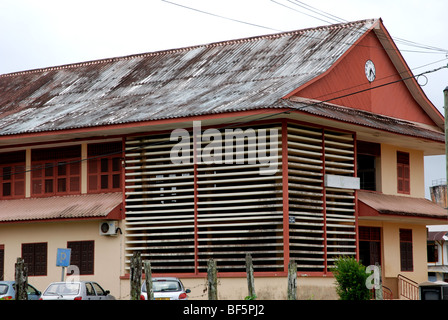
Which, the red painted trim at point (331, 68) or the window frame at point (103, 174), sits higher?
the red painted trim at point (331, 68)

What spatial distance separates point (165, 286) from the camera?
25.8 m

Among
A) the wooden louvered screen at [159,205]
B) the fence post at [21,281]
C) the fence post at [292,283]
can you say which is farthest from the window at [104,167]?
the fence post at [292,283]

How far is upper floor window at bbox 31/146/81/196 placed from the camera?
34125mm

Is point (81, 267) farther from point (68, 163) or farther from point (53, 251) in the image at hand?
point (68, 163)

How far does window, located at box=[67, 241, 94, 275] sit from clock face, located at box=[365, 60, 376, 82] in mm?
12538

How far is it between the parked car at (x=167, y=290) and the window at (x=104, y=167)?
7.66 m

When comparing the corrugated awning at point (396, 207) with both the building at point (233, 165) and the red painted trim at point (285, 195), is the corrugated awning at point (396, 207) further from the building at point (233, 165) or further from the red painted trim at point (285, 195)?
the red painted trim at point (285, 195)

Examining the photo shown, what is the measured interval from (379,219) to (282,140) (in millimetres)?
7127

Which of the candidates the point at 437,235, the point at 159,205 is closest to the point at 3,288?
the point at 159,205

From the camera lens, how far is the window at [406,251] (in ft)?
120

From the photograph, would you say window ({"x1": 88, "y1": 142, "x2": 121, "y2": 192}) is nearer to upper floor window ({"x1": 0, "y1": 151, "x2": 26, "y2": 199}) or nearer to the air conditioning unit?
the air conditioning unit

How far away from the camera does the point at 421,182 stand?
38125 millimetres
